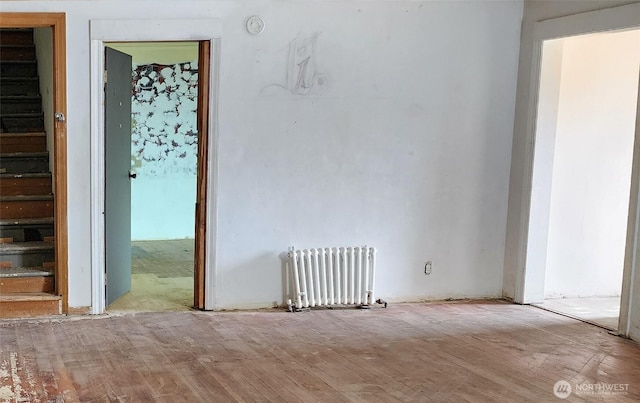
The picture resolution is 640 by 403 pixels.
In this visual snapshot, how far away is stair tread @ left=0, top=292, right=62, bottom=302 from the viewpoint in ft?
16.6

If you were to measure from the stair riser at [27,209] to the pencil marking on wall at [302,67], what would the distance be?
2.08m

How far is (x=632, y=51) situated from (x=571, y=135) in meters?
0.92

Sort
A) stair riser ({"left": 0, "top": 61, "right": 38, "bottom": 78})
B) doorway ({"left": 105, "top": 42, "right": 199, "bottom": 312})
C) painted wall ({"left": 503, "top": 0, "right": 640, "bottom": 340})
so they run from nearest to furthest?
1. painted wall ({"left": 503, "top": 0, "right": 640, "bottom": 340})
2. stair riser ({"left": 0, "top": 61, "right": 38, "bottom": 78})
3. doorway ({"left": 105, "top": 42, "right": 199, "bottom": 312})

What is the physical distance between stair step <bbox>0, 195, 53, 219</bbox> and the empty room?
17mm

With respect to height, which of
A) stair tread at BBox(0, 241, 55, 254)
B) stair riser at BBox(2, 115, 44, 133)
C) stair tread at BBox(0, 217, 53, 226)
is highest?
stair riser at BBox(2, 115, 44, 133)

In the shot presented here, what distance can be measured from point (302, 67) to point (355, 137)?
0.70 m

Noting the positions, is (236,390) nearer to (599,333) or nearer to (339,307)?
(339,307)

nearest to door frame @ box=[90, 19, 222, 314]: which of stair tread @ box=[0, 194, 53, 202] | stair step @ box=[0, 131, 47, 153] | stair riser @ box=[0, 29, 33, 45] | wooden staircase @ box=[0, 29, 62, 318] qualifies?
wooden staircase @ box=[0, 29, 62, 318]

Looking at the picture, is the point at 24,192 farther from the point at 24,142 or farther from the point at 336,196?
the point at 336,196

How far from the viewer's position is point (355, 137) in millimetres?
5637

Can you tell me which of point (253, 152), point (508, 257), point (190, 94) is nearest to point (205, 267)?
point (253, 152)

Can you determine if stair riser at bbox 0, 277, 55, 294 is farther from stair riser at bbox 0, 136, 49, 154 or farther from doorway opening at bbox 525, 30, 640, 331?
doorway opening at bbox 525, 30, 640, 331

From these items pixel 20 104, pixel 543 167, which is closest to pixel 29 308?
pixel 20 104

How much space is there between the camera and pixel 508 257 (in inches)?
241
